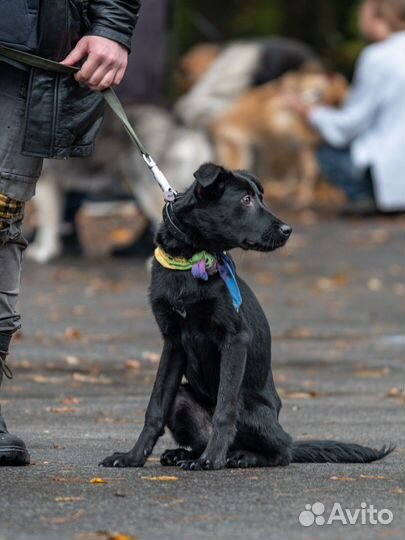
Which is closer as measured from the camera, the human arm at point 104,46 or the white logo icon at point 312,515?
the white logo icon at point 312,515

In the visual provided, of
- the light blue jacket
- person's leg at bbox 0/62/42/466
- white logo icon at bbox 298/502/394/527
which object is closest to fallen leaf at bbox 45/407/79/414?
person's leg at bbox 0/62/42/466

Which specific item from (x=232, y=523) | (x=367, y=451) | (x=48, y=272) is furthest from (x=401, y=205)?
(x=232, y=523)

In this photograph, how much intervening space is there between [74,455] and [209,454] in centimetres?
63

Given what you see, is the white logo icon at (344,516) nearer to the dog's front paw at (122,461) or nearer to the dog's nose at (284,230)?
the dog's front paw at (122,461)

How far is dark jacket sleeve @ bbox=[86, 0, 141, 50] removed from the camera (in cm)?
525

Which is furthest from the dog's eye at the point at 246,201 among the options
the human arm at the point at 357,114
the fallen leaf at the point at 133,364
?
the human arm at the point at 357,114

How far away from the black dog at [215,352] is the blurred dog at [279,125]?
15.4 m

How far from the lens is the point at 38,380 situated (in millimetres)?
8141

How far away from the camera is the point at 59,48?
5.24m

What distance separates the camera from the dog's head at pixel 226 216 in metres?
5.29

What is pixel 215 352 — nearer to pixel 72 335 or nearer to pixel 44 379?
pixel 44 379

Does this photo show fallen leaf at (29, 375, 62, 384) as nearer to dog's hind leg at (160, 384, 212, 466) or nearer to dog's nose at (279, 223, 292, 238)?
dog's hind leg at (160, 384, 212, 466)

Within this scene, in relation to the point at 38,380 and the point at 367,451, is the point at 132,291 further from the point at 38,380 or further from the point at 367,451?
the point at 367,451

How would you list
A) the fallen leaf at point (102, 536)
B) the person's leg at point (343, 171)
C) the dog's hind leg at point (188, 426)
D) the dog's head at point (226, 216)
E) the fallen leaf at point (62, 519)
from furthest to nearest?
the person's leg at point (343, 171)
the dog's hind leg at point (188, 426)
the dog's head at point (226, 216)
the fallen leaf at point (62, 519)
the fallen leaf at point (102, 536)
